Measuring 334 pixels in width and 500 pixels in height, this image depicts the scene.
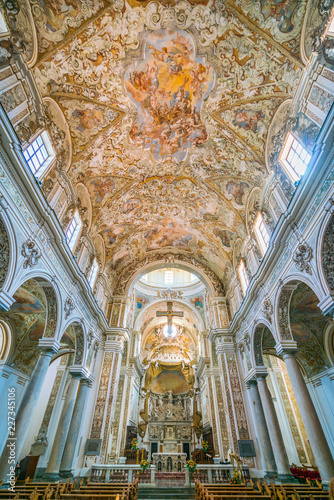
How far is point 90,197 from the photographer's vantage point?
48.0 feet

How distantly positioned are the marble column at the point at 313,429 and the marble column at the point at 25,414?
902 centimetres

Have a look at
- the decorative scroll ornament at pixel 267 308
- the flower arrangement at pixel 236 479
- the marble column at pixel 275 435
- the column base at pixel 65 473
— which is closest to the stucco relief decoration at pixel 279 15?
the decorative scroll ornament at pixel 267 308

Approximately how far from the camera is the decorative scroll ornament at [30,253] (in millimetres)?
8898

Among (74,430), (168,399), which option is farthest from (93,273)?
(168,399)

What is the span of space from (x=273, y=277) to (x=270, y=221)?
2.54 meters

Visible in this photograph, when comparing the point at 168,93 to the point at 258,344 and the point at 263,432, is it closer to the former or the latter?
the point at 258,344

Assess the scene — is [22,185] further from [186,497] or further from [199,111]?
[186,497]

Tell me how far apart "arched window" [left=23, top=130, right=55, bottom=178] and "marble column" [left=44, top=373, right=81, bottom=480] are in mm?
9885

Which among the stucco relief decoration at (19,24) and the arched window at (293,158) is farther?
the arched window at (293,158)

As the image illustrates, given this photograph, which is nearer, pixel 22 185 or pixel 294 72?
pixel 22 185

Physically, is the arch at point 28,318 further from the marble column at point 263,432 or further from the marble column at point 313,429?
the marble column at point 263,432

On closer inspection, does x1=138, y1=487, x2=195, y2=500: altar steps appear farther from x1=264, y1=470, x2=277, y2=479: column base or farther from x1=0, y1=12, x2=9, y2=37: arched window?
x1=0, y1=12, x2=9, y2=37: arched window

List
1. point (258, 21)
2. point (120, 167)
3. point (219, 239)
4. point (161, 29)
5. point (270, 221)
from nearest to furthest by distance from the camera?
1. point (258, 21)
2. point (161, 29)
3. point (270, 221)
4. point (120, 167)
5. point (219, 239)

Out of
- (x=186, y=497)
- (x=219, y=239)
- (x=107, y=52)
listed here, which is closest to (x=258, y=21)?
(x=107, y=52)
